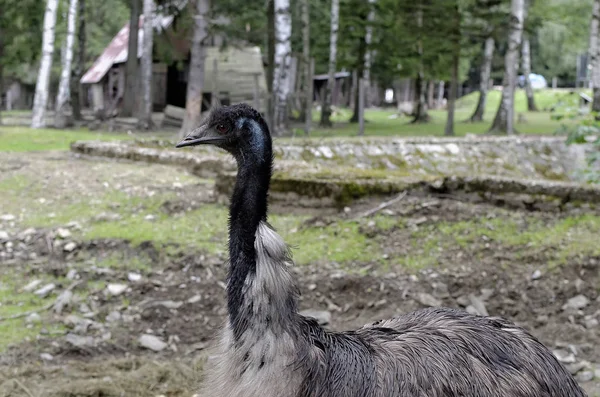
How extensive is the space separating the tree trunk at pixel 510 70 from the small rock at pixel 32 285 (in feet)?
51.2

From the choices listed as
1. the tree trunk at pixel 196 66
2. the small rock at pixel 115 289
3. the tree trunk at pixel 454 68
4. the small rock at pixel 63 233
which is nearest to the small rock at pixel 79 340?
the small rock at pixel 115 289

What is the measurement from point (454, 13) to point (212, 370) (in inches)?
835

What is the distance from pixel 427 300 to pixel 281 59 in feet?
45.2

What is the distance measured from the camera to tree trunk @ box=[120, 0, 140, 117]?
27281 mm

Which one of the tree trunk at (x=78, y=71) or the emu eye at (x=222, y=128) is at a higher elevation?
the tree trunk at (x=78, y=71)

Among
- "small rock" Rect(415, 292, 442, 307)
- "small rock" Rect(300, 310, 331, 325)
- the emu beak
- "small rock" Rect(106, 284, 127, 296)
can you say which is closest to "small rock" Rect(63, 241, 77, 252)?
"small rock" Rect(106, 284, 127, 296)

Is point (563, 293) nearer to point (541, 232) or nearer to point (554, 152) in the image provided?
point (541, 232)

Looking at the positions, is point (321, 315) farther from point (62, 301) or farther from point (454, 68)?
point (454, 68)

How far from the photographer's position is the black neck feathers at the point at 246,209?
3402 mm

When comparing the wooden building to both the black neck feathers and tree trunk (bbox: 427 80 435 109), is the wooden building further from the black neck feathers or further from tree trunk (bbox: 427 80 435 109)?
the black neck feathers

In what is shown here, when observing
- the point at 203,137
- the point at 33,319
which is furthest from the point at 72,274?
the point at 203,137

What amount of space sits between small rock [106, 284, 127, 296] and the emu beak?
4084 mm

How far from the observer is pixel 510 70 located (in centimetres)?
Answer: 2139

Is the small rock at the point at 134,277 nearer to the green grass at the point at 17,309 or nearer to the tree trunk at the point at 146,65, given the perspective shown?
the green grass at the point at 17,309
